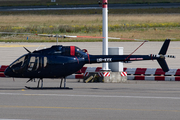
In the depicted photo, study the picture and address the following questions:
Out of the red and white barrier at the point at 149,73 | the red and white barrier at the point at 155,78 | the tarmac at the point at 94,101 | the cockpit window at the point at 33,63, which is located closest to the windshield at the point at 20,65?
the cockpit window at the point at 33,63

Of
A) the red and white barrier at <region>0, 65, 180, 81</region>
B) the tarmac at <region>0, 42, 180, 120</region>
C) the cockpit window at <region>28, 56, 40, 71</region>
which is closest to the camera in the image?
the tarmac at <region>0, 42, 180, 120</region>

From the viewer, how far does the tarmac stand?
386 inches

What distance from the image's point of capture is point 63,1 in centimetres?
10662

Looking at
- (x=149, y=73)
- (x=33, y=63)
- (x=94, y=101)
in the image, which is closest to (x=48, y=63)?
(x=33, y=63)

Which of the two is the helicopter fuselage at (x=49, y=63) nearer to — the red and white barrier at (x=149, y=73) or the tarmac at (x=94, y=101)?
the tarmac at (x=94, y=101)

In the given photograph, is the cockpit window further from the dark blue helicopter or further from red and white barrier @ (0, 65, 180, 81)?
red and white barrier @ (0, 65, 180, 81)

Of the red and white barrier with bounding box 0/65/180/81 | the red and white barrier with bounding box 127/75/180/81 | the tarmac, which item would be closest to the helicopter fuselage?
the tarmac

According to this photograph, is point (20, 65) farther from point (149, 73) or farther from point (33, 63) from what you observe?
point (149, 73)

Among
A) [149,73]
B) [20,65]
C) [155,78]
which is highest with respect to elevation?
[20,65]

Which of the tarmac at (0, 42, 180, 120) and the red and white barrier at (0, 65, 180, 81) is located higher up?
the red and white barrier at (0, 65, 180, 81)

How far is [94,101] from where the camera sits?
478 inches

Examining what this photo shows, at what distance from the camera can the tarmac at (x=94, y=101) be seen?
9797 millimetres

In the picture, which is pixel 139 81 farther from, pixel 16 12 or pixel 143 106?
pixel 16 12

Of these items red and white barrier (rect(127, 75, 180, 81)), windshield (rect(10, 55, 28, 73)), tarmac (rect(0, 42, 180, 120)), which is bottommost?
tarmac (rect(0, 42, 180, 120))
